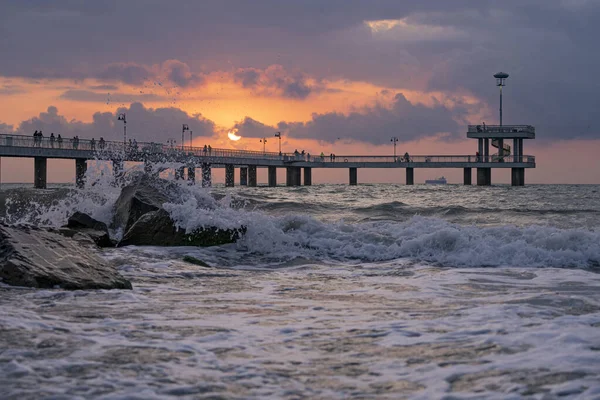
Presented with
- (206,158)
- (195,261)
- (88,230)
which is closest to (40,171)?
(206,158)

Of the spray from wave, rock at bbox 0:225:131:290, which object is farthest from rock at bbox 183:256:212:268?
rock at bbox 0:225:131:290

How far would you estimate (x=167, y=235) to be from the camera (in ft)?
39.6

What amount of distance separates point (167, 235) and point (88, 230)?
156cm

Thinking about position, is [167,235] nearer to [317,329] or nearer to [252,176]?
[317,329]

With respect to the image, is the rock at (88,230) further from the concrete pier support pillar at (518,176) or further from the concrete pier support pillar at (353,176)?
the concrete pier support pillar at (518,176)

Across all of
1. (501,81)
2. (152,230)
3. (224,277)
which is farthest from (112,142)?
(501,81)

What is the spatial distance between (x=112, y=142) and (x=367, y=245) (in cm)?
4088

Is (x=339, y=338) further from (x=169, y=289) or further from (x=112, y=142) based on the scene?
(x=112, y=142)

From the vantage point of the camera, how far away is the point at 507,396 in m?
3.63

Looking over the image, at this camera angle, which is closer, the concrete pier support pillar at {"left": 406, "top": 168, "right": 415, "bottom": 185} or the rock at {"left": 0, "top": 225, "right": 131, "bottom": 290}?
the rock at {"left": 0, "top": 225, "right": 131, "bottom": 290}

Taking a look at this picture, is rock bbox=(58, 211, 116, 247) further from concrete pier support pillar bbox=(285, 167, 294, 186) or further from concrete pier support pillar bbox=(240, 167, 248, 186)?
concrete pier support pillar bbox=(240, 167, 248, 186)

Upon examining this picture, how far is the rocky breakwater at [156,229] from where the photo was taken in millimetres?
11969

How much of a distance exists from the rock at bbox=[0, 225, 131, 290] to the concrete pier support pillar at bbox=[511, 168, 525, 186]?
259ft

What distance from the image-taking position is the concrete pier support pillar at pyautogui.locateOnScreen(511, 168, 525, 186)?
266 ft
